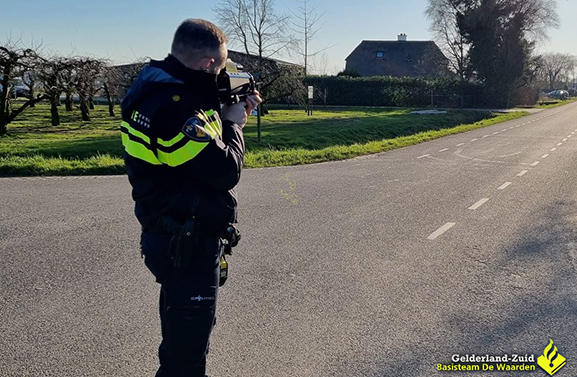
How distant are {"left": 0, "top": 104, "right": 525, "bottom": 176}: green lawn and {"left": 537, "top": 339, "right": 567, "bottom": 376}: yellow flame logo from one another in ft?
31.1

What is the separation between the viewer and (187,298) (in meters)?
2.40

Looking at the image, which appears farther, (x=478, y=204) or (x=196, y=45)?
(x=478, y=204)

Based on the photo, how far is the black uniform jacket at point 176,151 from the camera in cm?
225

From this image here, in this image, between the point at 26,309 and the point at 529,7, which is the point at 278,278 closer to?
→ the point at 26,309

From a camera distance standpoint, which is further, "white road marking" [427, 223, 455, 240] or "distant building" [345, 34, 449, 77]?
"distant building" [345, 34, 449, 77]

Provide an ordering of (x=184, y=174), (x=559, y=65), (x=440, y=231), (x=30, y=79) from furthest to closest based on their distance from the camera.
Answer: (x=559, y=65), (x=30, y=79), (x=440, y=231), (x=184, y=174)

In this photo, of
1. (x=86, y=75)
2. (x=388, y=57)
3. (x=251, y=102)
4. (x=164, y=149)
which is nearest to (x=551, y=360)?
(x=251, y=102)

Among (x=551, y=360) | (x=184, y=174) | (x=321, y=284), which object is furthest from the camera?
(x=321, y=284)

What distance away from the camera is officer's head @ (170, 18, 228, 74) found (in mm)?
2328

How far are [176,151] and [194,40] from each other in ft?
1.69

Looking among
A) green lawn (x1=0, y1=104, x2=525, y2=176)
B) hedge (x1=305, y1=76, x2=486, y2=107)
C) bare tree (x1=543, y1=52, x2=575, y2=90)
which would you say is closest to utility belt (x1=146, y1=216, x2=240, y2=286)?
green lawn (x1=0, y1=104, x2=525, y2=176)

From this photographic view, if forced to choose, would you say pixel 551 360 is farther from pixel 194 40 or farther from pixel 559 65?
pixel 559 65

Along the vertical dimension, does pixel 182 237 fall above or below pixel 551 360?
above

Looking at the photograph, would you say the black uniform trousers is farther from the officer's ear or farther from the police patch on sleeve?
the officer's ear
